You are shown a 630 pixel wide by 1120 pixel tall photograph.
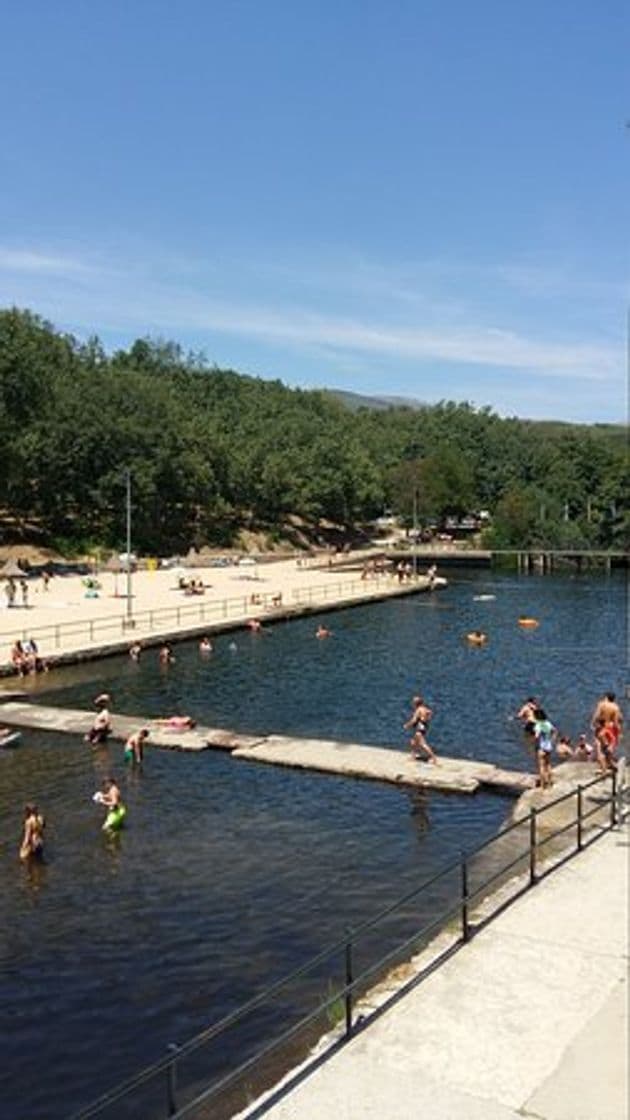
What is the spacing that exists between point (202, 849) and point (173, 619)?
126 ft

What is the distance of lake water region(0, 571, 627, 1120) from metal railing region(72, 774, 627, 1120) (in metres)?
0.60

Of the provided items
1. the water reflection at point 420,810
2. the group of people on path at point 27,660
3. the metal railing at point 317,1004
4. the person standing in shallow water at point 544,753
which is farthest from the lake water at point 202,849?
the person standing in shallow water at point 544,753

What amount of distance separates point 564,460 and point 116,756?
111912 millimetres

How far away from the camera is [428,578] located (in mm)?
92750

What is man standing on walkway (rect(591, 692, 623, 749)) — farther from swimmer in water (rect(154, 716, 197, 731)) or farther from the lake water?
swimmer in water (rect(154, 716, 197, 731))

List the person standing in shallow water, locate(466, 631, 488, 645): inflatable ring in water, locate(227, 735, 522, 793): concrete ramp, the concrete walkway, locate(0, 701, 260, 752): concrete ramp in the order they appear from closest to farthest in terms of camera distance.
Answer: the concrete walkway → the person standing in shallow water → locate(227, 735, 522, 793): concrete ramp → locate(0, 701, 260, 752): concrete ramp → locate(466, 631, 488, 645): inflatable ring in water

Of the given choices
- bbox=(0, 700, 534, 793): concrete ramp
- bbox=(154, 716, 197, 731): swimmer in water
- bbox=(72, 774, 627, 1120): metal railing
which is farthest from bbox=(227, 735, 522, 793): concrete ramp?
bbox=(72, 774, 627, 1120): metal railing

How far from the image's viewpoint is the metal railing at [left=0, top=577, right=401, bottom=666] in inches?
2056

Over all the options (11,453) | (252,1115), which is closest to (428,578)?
(11,453)

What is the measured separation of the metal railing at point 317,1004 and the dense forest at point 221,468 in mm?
73872

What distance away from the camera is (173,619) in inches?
2431

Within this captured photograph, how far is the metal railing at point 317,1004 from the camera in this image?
12.3 metres

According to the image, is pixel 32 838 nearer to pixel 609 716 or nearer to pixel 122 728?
pixel 122 728

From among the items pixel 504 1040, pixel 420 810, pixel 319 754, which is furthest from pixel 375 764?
pixel 504 1040
